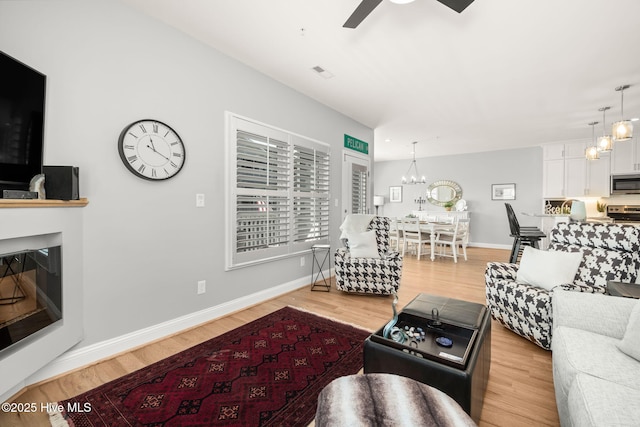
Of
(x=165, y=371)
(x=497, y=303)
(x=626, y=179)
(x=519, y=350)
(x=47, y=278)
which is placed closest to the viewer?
(x=47, y=278)

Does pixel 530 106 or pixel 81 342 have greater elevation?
pixel 530 106

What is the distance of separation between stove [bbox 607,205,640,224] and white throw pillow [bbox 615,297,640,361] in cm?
661

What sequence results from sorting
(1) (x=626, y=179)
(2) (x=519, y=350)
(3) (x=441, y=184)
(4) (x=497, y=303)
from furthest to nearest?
(3) (x=441, y=184)
(1) (x=626, y=179)
(4) (x=497, y=303)
(2) (x=519, y=350)

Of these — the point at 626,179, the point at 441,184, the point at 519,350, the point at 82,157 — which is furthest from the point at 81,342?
the point at 626,179

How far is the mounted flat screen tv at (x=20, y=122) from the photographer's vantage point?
150 cm

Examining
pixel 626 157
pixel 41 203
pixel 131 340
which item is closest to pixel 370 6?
pixel 41 203

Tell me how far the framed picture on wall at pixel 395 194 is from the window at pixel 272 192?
560 cm

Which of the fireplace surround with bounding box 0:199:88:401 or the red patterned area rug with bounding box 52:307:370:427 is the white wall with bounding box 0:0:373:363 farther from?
the red patterned area rug with bounding box 52:307:370:427

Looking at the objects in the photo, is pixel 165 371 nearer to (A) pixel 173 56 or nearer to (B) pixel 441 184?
(A) pixel 173 56

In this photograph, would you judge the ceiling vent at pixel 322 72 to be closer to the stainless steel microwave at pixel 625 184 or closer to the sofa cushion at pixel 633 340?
the sofa cushion at pixel 633 340

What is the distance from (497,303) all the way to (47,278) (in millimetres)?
3362

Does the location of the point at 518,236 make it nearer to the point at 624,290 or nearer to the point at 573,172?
the point at 624,290

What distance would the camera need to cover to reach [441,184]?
841 centimetres

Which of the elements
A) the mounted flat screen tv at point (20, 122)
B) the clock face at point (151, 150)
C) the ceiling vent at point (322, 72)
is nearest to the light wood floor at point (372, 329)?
the mounted flat screen tv at point (20, 122)
